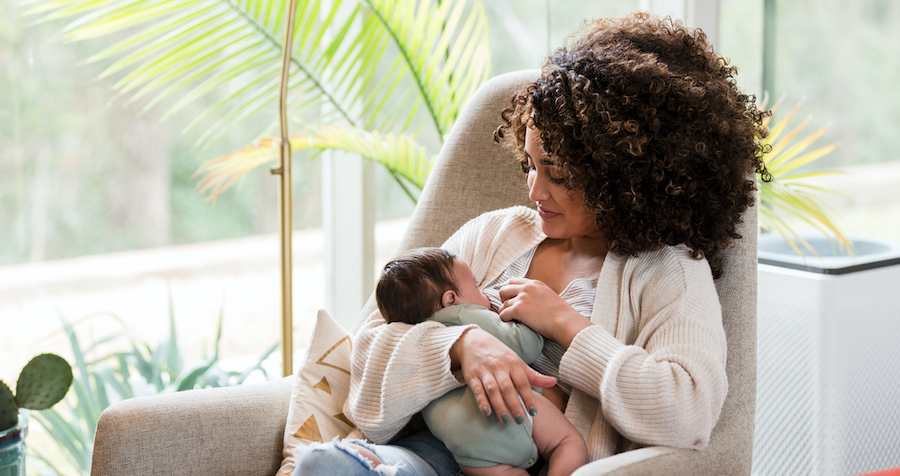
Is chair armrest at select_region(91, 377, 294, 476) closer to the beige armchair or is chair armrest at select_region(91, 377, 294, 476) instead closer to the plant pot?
the beige armchair

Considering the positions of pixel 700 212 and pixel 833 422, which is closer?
pixel 700 212

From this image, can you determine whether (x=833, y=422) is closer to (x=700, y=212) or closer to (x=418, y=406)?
(x=700, y=212)

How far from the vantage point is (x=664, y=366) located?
102 centimetres

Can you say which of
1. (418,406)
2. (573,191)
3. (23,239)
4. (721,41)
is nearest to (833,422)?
(573,191)

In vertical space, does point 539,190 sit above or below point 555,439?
above

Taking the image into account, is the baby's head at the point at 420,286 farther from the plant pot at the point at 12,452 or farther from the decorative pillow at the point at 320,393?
the plant pot at the point at 12,452

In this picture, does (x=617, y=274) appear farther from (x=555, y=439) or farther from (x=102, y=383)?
(x=102, y=383)

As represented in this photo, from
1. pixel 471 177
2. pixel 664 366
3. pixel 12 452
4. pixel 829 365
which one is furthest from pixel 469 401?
pixel 829 365

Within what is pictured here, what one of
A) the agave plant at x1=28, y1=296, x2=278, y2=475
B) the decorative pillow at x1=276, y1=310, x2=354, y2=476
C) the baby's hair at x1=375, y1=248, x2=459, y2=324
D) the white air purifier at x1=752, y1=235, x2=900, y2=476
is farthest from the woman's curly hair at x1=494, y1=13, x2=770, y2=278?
the agave plant at x1=28, y1=296, x2=278, y2=475

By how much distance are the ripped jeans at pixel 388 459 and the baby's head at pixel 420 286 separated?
0.19 m

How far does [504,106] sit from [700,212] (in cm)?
52

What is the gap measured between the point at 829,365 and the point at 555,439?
37.3 inches

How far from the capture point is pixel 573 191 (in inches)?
47.8

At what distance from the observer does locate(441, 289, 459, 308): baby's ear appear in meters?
1.16
